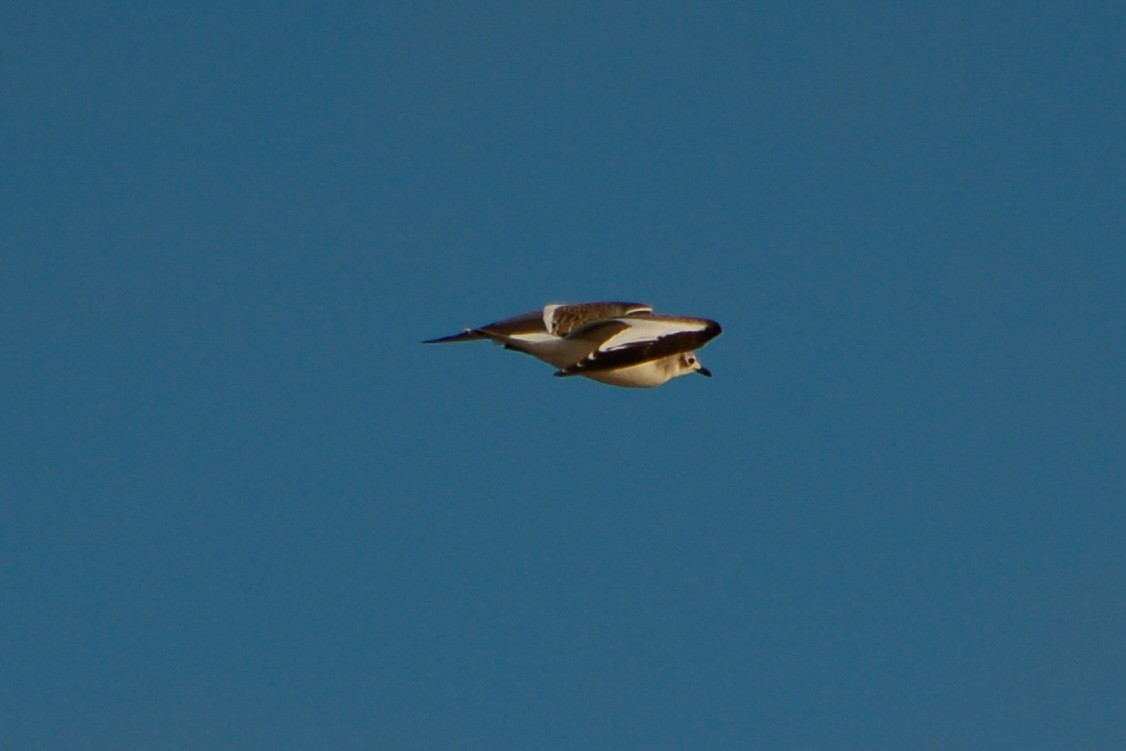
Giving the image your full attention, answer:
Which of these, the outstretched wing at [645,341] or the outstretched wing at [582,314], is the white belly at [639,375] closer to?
the outstretched wing at [645,341]

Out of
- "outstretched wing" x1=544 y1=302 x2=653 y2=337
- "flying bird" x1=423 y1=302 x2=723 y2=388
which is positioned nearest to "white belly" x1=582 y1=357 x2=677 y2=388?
→ "flying bird" x1=423 y1=302 x2=723 y2=388

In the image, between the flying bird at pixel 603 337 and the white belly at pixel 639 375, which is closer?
the flying bird at pixel 603 337

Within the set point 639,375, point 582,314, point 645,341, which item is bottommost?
point 639,375

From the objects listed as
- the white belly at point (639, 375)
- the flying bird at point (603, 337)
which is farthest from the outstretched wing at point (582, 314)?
the white belly at point (639, 375)

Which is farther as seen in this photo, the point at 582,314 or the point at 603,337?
the point at 582,314

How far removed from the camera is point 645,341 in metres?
28.2

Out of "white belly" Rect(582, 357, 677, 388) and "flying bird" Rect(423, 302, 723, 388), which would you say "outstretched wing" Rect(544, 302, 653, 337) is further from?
"white belly" Rect(582, 357, 677, 388)

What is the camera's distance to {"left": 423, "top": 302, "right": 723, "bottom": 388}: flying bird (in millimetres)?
28109

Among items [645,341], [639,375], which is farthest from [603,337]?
[639,375]

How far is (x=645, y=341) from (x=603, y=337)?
2.53 feet

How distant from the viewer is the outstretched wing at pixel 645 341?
1094 inches

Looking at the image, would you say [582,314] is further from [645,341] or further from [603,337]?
[645,341]

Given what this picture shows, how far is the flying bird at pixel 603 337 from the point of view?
2811 cm

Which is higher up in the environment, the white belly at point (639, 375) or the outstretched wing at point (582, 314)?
the outstretched wing at point (582, 314)
